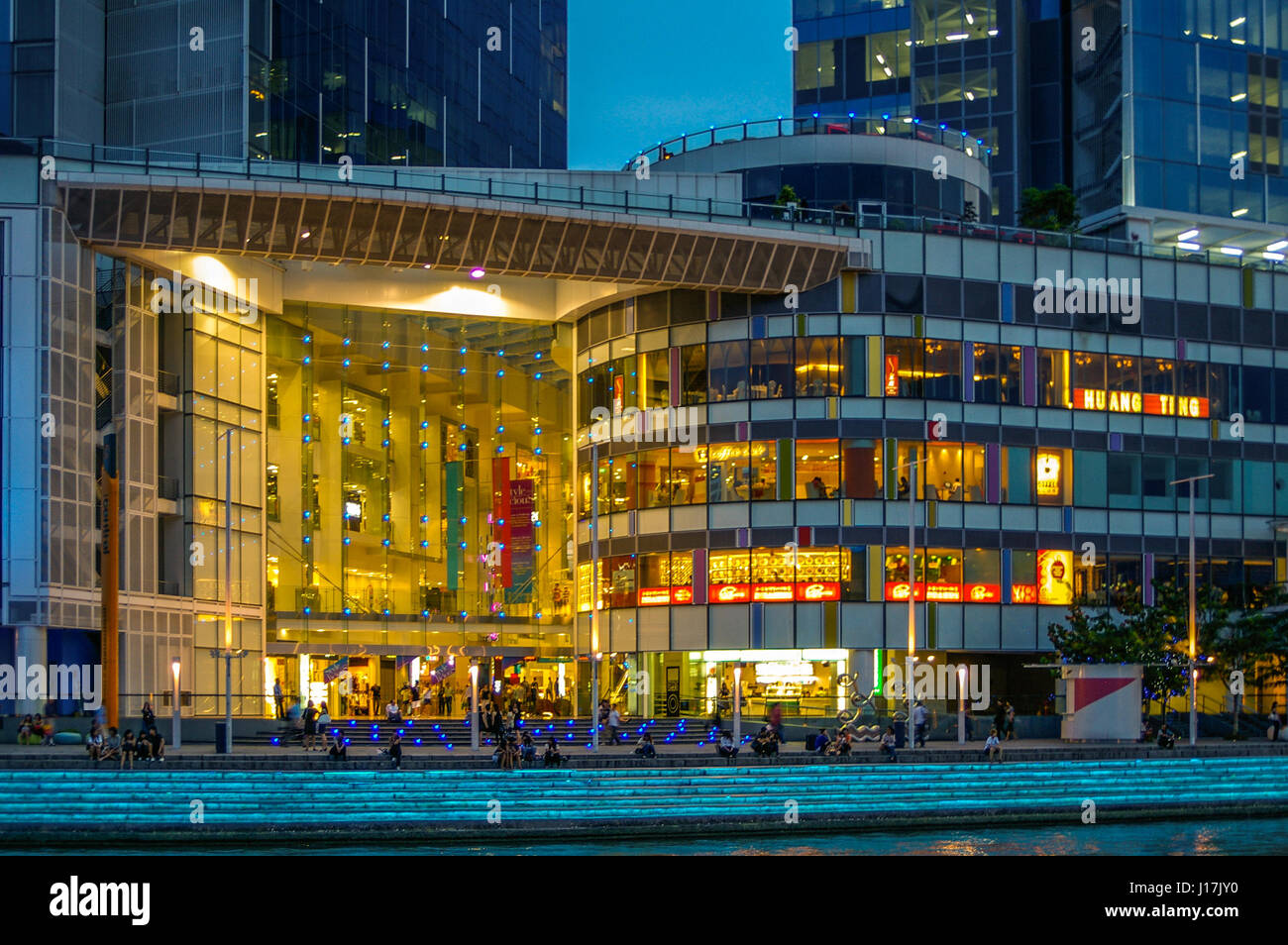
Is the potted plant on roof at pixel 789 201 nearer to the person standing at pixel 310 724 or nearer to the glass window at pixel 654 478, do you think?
the glass window at pixel 654 478

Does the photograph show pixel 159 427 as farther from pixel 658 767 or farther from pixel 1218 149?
pixel 1218 149

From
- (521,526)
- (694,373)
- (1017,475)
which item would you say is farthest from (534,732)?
(1017,475)

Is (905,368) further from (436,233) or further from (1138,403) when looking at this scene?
(436,233)

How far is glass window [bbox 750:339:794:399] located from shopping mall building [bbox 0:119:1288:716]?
0.52 feet

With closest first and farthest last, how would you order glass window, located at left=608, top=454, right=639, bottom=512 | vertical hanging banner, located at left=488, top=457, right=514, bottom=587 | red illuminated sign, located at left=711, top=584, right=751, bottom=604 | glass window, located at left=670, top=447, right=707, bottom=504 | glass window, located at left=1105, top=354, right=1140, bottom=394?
red illuminated sign, located at left=711, top=584, right=751, bottom=604
glass window, located at left=670, top=447, right=707, bottom=504
glass window, located at left=608, top=454, right=639, bottom=512
glass window, located at left=1105, top=354, right=1140, bottom=394
vertical hanging banner, located at left=488, top=457, right=514, bottom=587

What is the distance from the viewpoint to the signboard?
2874 inches

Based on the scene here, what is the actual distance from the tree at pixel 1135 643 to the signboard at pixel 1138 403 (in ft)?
32.5

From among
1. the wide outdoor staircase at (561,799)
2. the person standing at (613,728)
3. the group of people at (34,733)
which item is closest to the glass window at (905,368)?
the person standing at (613,728)

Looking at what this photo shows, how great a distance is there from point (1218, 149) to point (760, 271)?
38332 mm

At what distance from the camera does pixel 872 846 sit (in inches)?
1601

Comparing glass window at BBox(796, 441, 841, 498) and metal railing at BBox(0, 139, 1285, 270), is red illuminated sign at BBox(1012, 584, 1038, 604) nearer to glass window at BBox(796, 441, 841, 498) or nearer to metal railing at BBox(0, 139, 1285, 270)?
glass window at BBox(796, 441, 841, 498)

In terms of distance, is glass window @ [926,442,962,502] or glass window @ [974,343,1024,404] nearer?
glass window @ [926,442,962,502]

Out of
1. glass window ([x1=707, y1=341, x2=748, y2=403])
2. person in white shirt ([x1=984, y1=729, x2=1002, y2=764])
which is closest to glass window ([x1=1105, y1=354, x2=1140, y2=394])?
glass window ([x1=707, y1=341, x2=748, y2=403])

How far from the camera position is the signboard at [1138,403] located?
240 ft
